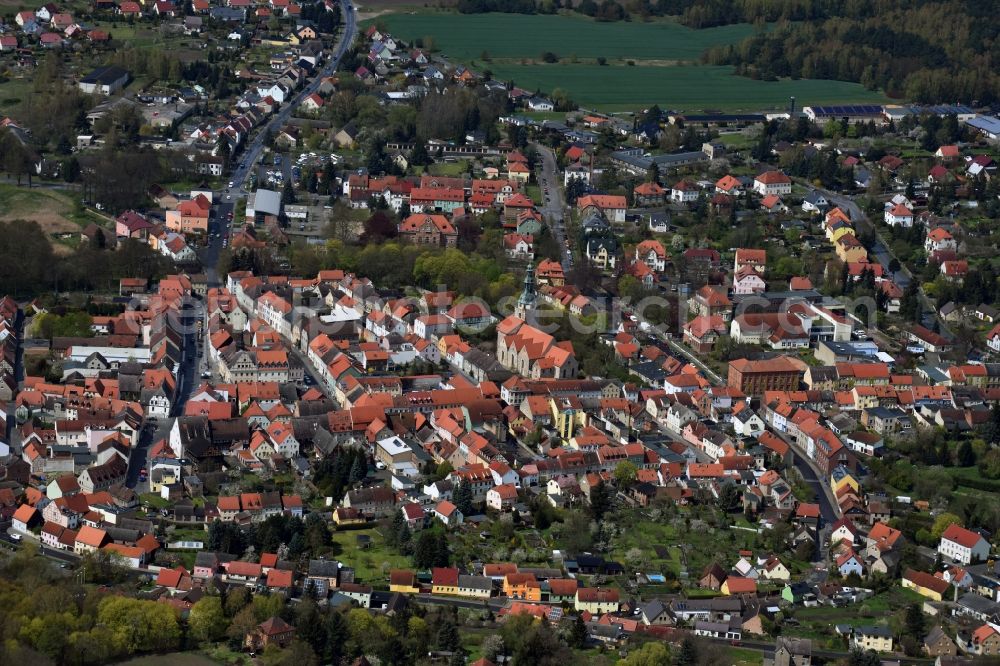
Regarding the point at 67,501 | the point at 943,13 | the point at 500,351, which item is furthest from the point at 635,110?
the point at 67,501

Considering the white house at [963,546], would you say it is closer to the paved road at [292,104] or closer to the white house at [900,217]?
the white house at [900,217]

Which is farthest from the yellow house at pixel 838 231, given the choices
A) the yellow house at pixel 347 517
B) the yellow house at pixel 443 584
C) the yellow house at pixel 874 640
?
the yellow house at pixel 443 584

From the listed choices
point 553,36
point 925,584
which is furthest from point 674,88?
point 925,584

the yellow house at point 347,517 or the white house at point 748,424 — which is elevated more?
the yellow house at point 347,517

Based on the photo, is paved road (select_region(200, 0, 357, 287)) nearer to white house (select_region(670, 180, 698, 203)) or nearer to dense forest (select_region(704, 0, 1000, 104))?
white house (select_region(670, 180, 698, 203))

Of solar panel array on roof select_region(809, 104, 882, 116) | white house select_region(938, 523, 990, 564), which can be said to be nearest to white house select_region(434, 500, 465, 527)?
white house select_region(938, 523, 990, 564)

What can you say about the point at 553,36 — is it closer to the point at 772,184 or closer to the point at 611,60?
the point at 611,60
